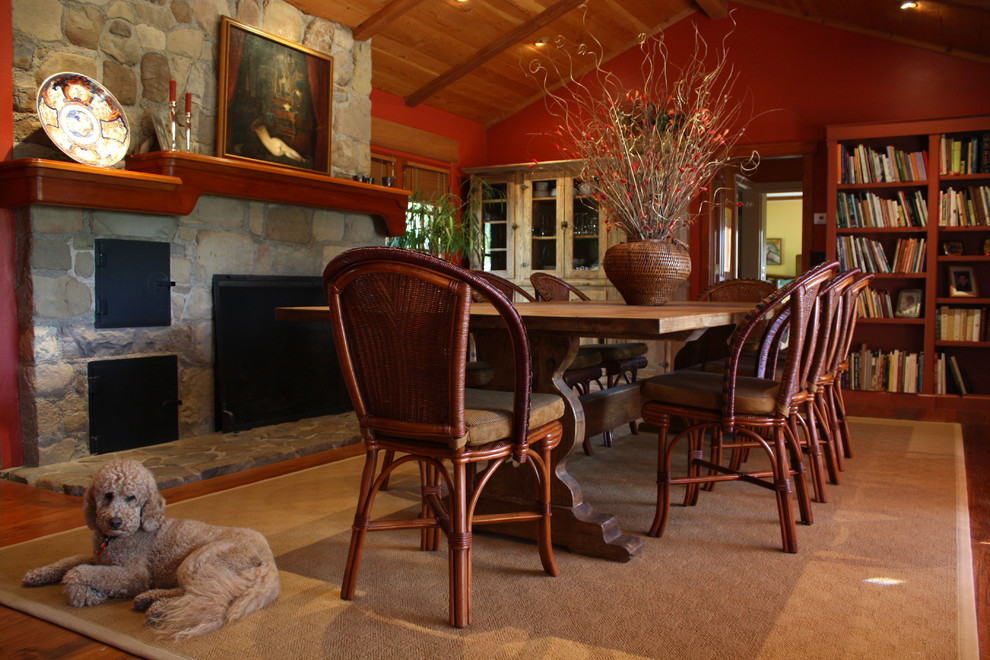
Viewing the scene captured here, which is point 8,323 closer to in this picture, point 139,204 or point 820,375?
point 139,204

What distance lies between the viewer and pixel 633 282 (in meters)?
2.64

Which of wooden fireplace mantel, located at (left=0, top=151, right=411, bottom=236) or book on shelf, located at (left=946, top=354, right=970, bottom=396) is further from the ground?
wooden fireplace mantel, located at (left=0, top=151, right=411, bottom=236)

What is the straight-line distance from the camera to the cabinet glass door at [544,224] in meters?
6.94

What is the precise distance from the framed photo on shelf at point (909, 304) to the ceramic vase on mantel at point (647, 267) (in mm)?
3341

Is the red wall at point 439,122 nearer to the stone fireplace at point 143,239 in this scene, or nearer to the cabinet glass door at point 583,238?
the cabinet glass door at point 583,238

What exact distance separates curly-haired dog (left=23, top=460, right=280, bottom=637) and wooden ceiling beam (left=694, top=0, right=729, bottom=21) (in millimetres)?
5838

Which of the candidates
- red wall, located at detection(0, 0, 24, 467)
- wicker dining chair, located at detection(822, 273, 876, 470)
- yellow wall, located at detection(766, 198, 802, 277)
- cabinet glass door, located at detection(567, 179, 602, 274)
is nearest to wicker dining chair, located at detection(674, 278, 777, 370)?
wicker dining chair, located at detection(822, 273, 876, 470)

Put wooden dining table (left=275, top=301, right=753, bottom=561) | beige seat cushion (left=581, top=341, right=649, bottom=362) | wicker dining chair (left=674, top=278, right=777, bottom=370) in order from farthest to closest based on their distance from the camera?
wicker dining chair (left=674, top=278, right=777, bottom=370) → beige seat cushion (left=581, top=341, right=649, bottom=362) → wooden dining table (left=275, top=301, right=753, bottom=561)

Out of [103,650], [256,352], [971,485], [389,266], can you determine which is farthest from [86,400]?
[971,485]

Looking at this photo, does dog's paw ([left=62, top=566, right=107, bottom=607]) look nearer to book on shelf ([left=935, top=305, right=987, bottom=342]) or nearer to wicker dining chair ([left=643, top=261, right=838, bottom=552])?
wicker dining chair ([left=643, top=261, right=838, bottom=552])

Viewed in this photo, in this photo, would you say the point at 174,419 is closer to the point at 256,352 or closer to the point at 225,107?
the point at 256,352

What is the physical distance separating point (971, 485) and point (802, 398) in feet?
3.75

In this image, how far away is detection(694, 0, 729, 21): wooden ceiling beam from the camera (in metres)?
6.09

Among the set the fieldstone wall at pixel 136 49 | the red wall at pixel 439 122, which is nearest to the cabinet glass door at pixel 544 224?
the red wall at pixel 439 122
